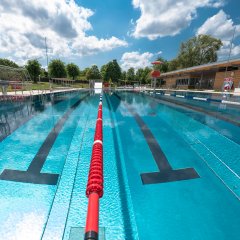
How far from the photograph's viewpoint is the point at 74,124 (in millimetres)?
6453

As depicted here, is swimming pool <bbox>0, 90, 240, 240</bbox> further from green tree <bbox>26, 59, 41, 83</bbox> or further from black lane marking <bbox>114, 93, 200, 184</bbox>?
green tree <bbox>26, 59, 41, 83</bbox>

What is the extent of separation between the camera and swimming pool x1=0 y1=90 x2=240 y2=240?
6.56ft

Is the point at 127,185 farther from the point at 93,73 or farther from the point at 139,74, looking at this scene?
the point at 139,74

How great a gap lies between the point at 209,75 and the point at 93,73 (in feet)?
139

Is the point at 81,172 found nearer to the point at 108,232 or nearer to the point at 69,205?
the point at 69,205

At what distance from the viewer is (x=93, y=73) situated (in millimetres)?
61219

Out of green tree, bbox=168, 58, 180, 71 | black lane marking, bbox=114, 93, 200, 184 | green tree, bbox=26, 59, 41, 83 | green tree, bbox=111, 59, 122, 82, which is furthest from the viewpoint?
green tree, bbox=111, 59, 122, 82

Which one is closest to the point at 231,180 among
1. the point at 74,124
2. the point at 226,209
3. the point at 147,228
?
the point at 226,209

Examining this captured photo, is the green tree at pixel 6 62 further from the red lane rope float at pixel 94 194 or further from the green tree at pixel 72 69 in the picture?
the red lane rope float at pixel 94 194

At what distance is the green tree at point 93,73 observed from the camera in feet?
198

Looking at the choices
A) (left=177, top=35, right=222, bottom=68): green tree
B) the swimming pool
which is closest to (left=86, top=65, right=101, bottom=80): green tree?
(left=177, top=35, right=222, bottom=68): green tree

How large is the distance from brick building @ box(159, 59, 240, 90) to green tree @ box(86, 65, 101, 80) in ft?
97.7

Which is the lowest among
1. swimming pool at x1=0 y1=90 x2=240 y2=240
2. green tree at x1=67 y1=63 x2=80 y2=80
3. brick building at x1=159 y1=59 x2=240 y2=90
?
swimming pool at x1=0 y1=90 x2=240 y2=240

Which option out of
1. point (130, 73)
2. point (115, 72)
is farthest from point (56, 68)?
point (130, 73)
